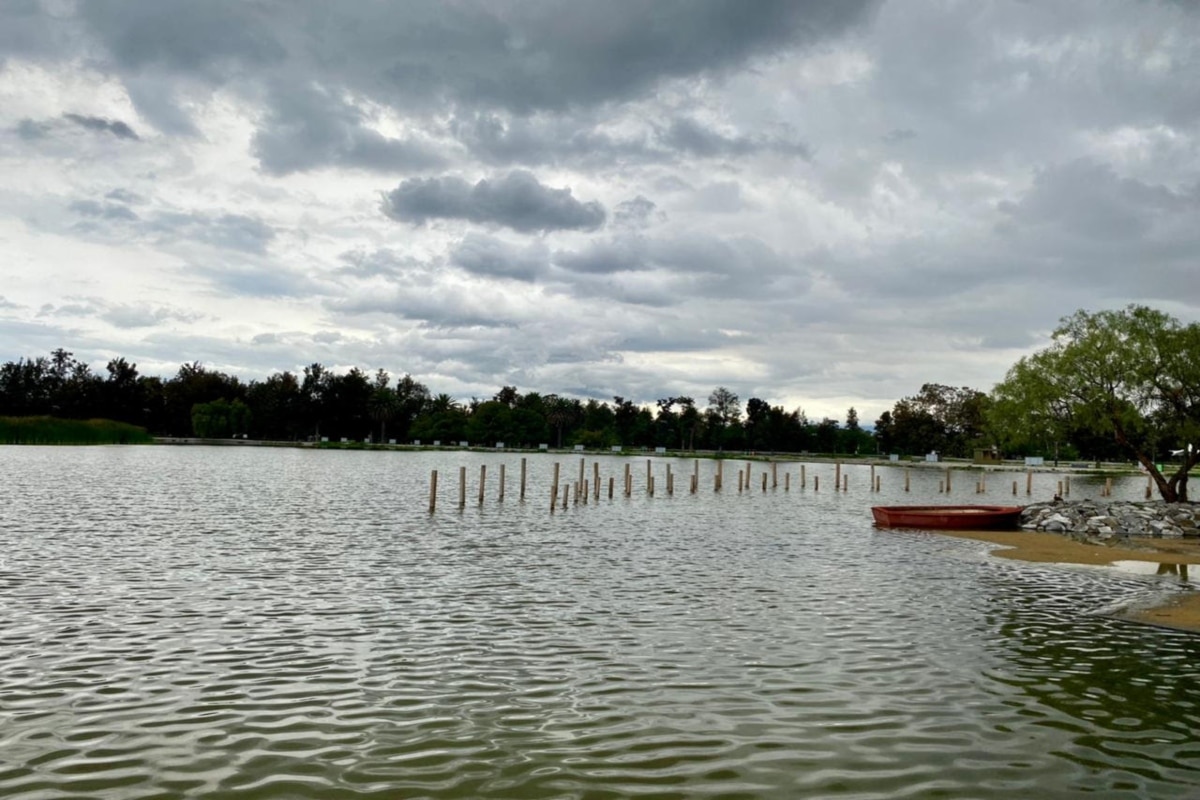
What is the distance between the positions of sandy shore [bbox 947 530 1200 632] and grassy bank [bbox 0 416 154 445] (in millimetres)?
106626

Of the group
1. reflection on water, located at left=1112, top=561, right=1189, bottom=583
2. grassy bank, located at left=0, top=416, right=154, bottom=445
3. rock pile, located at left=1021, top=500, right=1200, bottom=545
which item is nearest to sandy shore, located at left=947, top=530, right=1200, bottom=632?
reflection on water, located at left=1112, top=561, right=1189, bottom=583

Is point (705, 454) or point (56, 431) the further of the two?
point (705, 454)

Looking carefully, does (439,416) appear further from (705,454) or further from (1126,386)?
(1126,386)

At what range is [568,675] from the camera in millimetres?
12930

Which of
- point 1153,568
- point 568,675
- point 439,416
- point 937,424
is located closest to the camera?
point 568,675

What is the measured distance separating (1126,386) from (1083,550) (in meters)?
17.0

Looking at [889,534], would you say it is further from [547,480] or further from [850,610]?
[547,480]

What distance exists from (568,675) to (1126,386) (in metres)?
43.3

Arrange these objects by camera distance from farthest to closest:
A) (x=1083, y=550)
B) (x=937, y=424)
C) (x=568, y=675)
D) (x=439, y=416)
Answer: (x=439, y=416) → (x=937, y=424) → (x=1083, y=550) → (x=568, y=675)

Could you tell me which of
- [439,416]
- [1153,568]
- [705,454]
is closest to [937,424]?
[705,454]

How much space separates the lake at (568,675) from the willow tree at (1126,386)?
22470mm

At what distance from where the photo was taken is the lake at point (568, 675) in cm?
912

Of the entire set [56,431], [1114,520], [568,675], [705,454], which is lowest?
[568,675]

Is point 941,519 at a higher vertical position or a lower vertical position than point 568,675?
higher
